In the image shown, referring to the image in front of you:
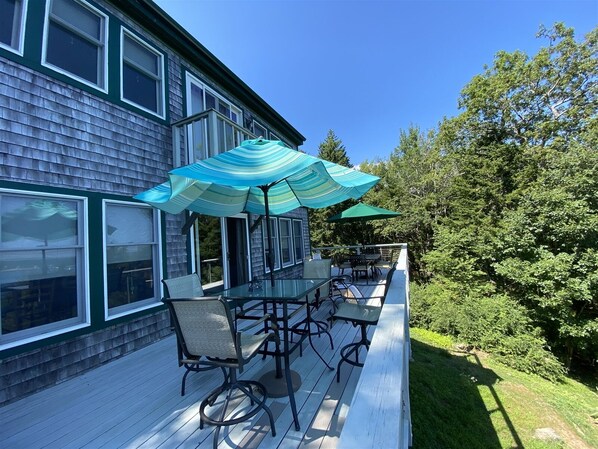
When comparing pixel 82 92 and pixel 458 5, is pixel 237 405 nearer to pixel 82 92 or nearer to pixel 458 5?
pixel 82 92

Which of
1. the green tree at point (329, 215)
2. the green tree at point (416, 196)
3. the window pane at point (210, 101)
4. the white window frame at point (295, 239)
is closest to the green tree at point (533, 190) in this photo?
the green tree at point (416, 196)

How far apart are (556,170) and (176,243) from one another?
13448 mm

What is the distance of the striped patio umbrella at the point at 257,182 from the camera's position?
223 cm

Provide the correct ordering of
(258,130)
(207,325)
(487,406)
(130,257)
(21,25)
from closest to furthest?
1. (207,325)
2. (21,25)
3. (130,257)
4. (487,406)
5. (258,130)

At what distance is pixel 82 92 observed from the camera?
12.0 feet

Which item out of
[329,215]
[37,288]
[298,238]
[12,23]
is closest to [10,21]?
[12,23]

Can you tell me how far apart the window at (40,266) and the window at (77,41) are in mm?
1742

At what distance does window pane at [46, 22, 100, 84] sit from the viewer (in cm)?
344

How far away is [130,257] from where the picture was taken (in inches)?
162

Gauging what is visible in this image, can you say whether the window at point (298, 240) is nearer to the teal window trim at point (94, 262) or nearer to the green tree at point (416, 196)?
the teal window trim at point (94, 262)

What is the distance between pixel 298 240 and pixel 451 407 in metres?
7.05

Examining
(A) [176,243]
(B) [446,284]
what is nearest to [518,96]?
(B) [446,284]

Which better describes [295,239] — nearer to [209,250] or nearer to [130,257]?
[209,250]

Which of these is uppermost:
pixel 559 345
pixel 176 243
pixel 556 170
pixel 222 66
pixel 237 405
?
pixel 222 66
